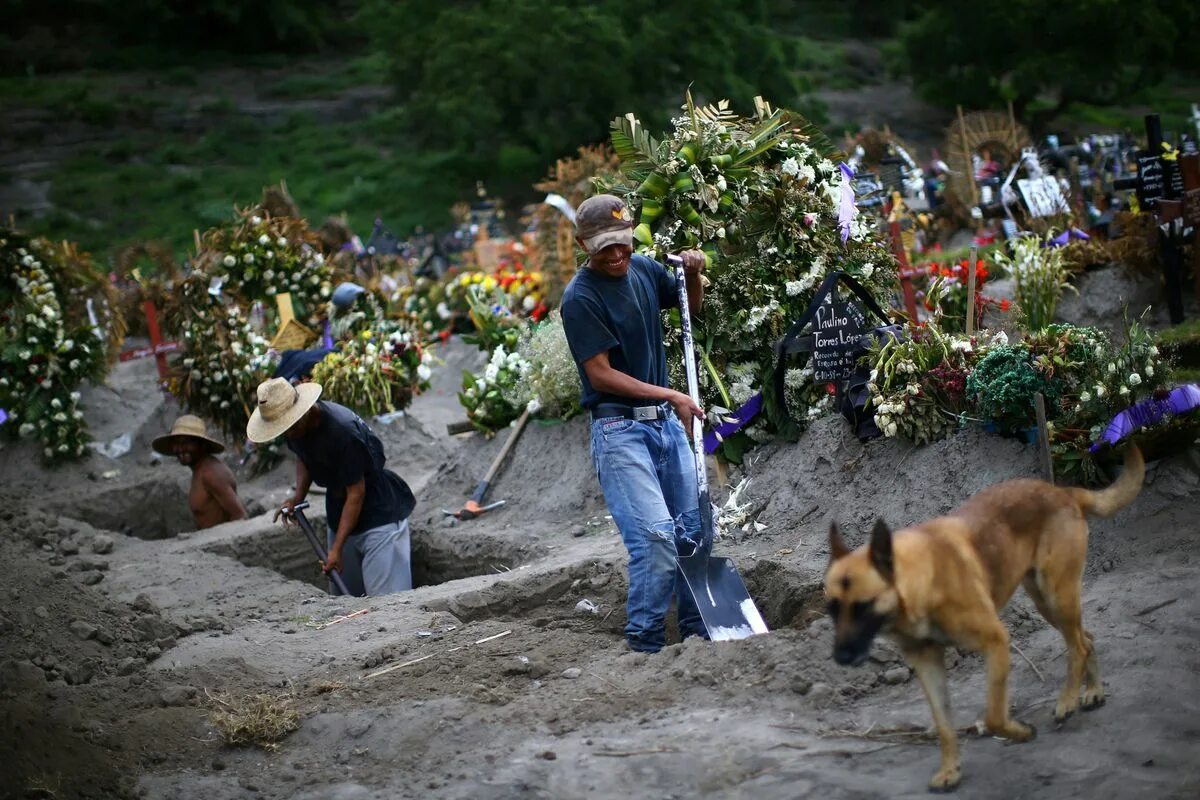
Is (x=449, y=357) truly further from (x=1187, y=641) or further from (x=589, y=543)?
(x=1187, y=641)

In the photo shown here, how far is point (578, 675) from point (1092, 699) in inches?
96.1

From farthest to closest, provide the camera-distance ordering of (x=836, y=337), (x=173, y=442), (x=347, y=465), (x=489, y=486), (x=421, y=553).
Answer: (x=173, y=442) → (x=489, y=486) → (x=421, y=553) → (x=347, y=465) → (x=836, y=337)

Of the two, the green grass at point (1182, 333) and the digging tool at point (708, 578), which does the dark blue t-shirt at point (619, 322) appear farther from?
the green grass at point (1182, 333)

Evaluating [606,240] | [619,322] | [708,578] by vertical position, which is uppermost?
[606,240]

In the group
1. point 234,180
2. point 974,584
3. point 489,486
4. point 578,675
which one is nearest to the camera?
point 974,584

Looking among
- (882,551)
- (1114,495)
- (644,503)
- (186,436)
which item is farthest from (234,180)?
(882,551)

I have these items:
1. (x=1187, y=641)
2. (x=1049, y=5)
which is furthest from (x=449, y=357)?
(x=1049, y=5)

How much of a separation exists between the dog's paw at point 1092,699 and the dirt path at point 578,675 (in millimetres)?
Answer: 72

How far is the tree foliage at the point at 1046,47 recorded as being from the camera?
3238 centimetres

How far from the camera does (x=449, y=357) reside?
1992 cm

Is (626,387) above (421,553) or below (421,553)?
above

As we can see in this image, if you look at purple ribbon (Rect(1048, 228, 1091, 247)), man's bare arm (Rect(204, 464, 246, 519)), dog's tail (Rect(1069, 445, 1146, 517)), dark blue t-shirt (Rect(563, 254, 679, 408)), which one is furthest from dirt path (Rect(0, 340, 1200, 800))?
purple ribbon (Rect(1048, 228, 1091, 247))

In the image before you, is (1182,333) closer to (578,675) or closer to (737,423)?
(737,423)

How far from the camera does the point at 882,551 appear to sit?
4.26m
